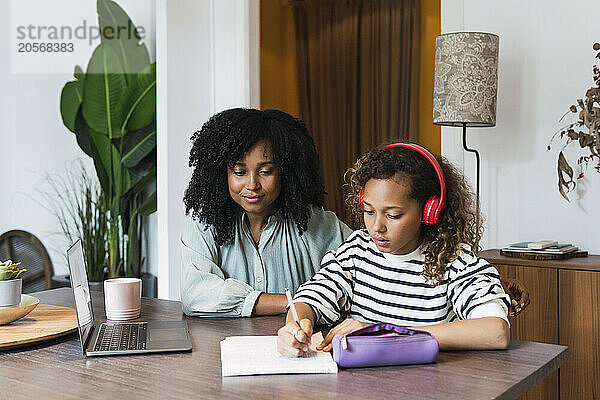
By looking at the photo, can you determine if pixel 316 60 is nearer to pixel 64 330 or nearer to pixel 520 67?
pixel 520 67

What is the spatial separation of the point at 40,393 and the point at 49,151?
3.17 metres

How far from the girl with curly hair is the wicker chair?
2.80 m

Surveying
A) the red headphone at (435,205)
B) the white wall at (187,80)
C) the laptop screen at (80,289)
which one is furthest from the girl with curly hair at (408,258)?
the white wall at (187,80)

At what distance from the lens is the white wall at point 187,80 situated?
355cm

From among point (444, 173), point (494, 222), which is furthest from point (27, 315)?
point (494, 222)

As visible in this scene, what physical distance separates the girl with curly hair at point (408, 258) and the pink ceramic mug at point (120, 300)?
456 mm

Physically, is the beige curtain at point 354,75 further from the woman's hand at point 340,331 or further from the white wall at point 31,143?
the woman's hand at point 340,331

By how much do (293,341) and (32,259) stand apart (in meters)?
3.13

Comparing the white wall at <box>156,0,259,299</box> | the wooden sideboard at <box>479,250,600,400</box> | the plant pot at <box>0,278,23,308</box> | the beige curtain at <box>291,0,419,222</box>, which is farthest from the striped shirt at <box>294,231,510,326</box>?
the beige curtain at <box>291,0,419,222</box>

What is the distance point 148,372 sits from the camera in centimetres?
131

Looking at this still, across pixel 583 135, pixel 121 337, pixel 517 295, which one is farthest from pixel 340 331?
pixel 583 135

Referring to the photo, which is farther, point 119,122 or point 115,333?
point 119,122

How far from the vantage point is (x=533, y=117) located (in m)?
3.25

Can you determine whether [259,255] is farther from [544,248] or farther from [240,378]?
[544,248]
